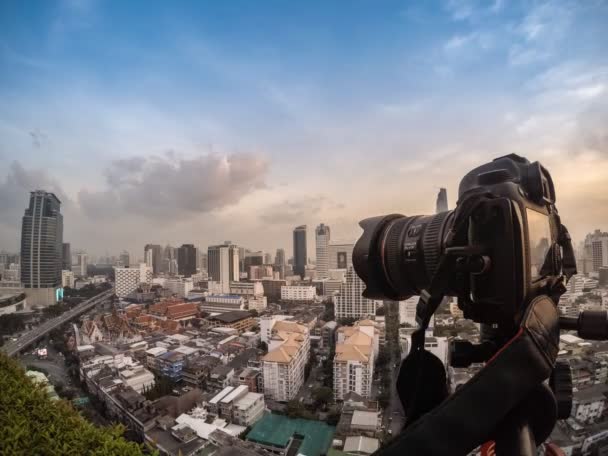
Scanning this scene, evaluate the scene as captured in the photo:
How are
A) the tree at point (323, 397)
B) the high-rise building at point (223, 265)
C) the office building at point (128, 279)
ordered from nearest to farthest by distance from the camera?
the tree at point (323, 397), the office building at point (128, 279), the high-rise building at point (223, 265)

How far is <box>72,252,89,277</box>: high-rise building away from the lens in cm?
1599

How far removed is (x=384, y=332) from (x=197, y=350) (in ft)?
12.8

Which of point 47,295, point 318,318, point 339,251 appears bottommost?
point 318,318

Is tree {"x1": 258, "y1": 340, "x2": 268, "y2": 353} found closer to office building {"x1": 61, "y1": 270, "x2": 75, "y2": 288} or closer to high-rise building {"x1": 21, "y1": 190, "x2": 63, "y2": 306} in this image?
high-rise building {"x1": 21, "y1": 190, "x2": 63, "y2": 306}

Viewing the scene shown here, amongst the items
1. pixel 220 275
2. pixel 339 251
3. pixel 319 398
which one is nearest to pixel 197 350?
pixel 319 398

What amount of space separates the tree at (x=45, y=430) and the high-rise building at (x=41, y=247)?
9650 mm

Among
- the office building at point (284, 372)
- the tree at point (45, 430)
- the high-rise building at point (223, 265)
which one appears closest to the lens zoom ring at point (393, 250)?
the tree at point (45, 430)

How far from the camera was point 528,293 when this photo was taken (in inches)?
11.0

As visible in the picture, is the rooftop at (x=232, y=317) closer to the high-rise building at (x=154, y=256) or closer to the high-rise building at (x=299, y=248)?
the high-rise building at (x=154, y=256)

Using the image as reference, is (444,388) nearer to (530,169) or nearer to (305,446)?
(530,169)

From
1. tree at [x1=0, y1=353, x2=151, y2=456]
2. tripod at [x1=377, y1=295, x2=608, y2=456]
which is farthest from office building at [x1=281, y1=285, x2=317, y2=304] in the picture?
tripod at [x1=377, y1=295, x2=608, y2=456]

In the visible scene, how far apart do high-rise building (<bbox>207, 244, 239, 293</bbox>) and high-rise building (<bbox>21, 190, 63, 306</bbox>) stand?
6.16 metres

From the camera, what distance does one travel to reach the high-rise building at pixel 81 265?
1599 centimetres

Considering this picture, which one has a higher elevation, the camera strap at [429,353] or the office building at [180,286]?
the camera strap at [429,353]
